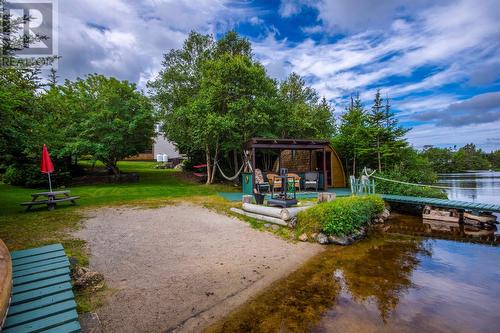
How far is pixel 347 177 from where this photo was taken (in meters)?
15.1

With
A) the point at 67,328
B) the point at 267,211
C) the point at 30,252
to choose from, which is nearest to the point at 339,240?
the point at 267,211

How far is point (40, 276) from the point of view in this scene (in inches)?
111

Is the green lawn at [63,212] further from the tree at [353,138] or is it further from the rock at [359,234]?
the tree at [353,138]

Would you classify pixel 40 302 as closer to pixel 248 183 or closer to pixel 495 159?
pixel 248 183

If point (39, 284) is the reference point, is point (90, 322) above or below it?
below

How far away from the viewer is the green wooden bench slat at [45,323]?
206cm

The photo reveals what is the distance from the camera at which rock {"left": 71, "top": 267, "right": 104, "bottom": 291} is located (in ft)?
12.2

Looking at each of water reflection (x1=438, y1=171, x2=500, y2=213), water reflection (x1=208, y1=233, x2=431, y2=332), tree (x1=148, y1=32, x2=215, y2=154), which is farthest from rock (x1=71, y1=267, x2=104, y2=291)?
water reflection (x1=438, y1=171, x2=500, y2=213)

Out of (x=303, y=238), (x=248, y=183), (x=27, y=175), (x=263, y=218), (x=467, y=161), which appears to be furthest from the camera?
(x=467, y=161)

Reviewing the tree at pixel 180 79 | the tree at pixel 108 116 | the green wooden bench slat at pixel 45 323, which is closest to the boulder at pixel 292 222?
the green wooden bench slat at pixel 45 323

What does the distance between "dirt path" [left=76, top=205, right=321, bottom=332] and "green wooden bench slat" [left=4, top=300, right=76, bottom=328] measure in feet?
2.43

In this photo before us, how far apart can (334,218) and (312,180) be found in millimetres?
5597

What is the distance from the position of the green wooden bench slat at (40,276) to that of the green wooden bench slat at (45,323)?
73 centimetres

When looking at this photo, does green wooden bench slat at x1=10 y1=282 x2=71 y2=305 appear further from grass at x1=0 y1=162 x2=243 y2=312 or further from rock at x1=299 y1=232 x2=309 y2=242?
rock at x1=299 y1=232 x2=309 y2=242
